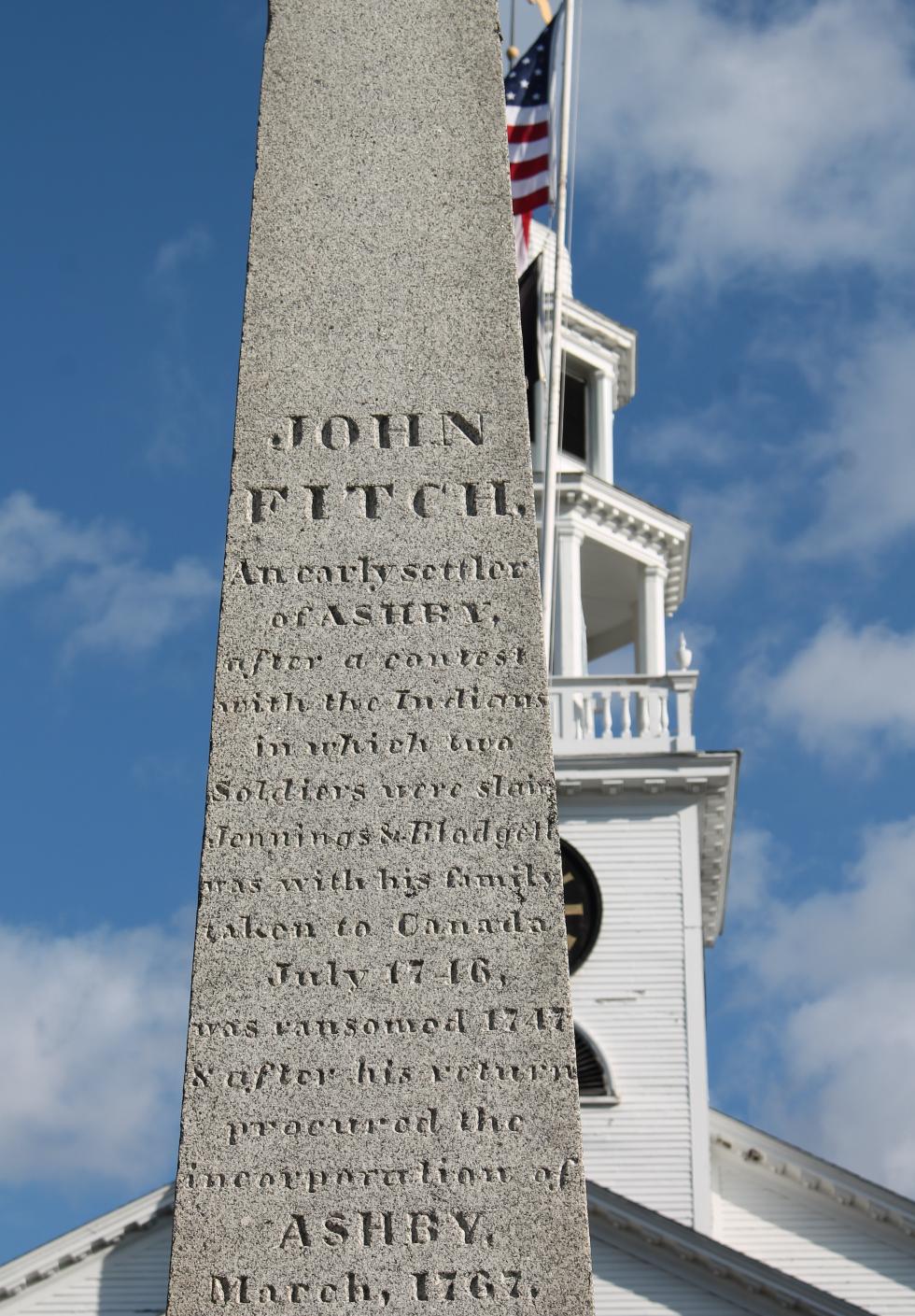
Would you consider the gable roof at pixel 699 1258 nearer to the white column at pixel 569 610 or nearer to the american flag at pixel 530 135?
the white column at pixel 569 610

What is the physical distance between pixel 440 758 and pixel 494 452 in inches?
46.2

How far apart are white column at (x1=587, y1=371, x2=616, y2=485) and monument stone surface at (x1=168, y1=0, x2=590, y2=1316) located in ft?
86.3

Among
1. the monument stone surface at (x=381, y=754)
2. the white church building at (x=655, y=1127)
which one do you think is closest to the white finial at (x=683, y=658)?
the white church building at (x=655, y=1127)

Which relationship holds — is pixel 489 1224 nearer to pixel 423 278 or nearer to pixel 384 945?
pixel 384 945

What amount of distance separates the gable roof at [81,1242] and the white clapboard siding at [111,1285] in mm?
95

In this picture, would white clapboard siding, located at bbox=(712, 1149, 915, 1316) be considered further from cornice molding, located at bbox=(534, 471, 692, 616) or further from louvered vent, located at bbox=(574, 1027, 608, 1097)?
cornice molding, located at bbox=(534, 471, 692, 616)

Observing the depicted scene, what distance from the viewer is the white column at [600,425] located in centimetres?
3478

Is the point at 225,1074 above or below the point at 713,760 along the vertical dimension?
below

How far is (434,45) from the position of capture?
25.3ft

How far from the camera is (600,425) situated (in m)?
35.4

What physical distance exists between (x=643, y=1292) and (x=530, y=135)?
15.0 meters

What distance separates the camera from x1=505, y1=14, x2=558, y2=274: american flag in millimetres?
25812

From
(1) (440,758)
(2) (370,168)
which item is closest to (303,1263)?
(1) (440,758)

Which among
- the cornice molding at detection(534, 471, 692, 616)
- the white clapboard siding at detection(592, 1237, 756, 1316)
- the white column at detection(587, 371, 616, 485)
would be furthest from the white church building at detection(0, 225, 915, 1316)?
the white column at detection(587, 371, 616, 485)
